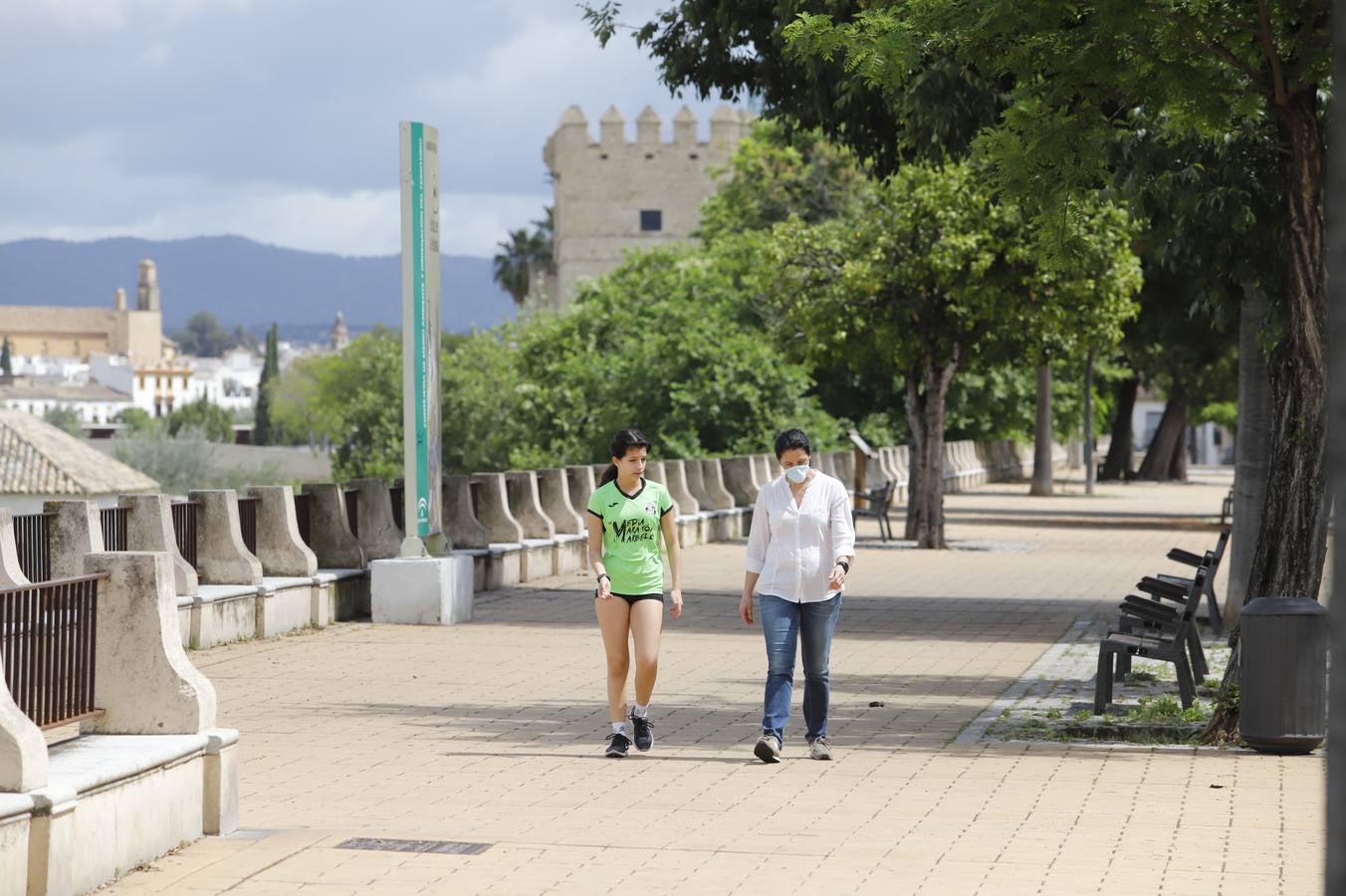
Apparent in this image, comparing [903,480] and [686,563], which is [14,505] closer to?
[903,480]

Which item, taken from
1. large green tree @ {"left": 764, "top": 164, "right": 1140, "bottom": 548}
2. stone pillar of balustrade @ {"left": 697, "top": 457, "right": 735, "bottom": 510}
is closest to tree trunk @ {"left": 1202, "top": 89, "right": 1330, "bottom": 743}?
large green tree @ {"left": 764, "top": 164, "right": 1140, "bottom": 548}

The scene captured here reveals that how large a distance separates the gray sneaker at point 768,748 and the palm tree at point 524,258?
11499 cm

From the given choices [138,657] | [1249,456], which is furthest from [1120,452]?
[138,657]

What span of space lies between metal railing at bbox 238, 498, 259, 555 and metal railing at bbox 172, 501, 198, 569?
82cm

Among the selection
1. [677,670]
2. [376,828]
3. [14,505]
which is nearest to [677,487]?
[677,670]

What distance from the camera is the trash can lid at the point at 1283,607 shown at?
10766 mm

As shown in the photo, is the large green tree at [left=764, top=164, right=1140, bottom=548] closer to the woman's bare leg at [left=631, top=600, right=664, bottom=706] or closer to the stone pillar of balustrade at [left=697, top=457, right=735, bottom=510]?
the stone pillar of balustrade at [left=697, top=457, right=735, bottom=510]

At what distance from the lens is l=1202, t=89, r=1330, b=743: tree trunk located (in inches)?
444

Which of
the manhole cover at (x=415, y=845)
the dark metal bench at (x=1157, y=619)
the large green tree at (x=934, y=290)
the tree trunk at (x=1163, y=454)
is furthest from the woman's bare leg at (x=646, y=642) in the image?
the tree trunk at (x=1163, y=454)

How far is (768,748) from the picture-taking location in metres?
10.4

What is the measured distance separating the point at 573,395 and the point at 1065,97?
149 feet

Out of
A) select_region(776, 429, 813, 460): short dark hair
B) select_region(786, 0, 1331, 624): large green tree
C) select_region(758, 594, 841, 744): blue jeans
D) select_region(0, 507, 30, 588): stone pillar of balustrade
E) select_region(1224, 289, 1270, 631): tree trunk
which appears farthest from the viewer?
select_region(1224, 289, 1270, 631): tree trunk

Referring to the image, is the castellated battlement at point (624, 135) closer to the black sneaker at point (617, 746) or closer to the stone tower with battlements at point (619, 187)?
the stone tower with battlements at point (619, 187)

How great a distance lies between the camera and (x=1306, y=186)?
11.3 m
